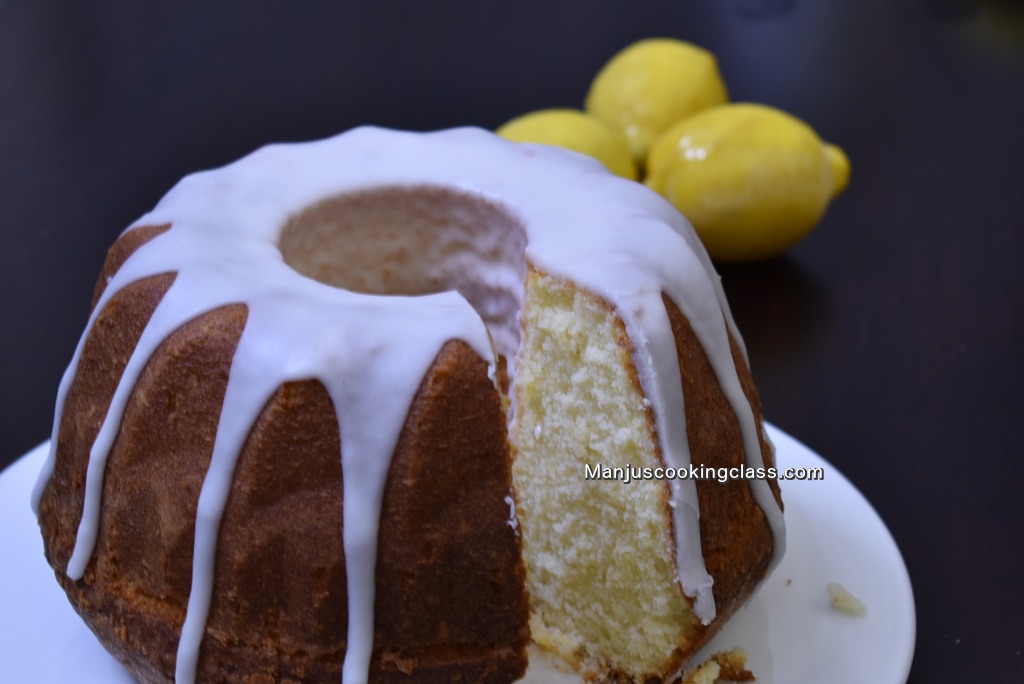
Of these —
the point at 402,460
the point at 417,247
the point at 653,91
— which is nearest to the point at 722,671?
the point at 402,460

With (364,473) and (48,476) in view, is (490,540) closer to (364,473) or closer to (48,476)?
(364,473)

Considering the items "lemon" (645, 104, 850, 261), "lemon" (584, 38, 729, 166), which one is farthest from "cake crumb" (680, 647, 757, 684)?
"lemon" (584, 38, 729, 166)

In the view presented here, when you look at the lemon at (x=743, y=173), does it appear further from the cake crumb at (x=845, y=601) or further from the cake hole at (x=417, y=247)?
the cake crumb at (x=845, y=601)

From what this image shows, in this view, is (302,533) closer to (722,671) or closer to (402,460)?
(402,460)

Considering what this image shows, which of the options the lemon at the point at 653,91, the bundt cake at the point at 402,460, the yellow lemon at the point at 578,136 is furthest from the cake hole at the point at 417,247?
the lemon at the point at 653,91

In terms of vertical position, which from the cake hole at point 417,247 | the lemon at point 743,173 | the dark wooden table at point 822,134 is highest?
the cake hole at point 417,247

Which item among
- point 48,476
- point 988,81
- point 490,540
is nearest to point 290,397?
point 490,540
